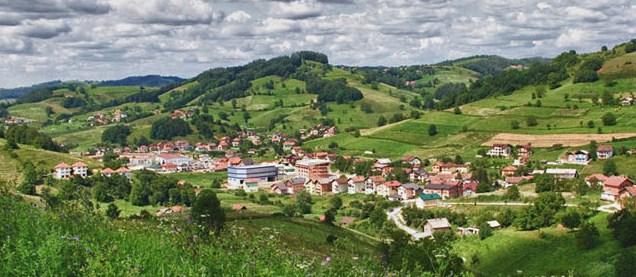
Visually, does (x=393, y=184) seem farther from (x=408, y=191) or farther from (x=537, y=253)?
(x=537, y=253)

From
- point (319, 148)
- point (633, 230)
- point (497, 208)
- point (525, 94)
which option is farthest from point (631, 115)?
point (633, 230)

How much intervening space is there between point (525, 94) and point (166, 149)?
9126 centimetres

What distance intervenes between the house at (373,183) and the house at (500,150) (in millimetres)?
21966

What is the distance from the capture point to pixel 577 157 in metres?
92.6

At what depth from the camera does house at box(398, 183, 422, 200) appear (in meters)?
86.5

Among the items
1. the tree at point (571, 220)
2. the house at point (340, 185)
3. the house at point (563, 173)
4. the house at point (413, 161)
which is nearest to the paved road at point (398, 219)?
the tree at point (571, 220)

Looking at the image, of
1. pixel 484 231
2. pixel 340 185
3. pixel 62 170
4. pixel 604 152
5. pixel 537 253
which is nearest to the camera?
pixel 537 253

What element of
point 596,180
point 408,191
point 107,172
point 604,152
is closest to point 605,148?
point 604,152

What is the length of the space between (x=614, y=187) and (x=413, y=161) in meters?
44.7

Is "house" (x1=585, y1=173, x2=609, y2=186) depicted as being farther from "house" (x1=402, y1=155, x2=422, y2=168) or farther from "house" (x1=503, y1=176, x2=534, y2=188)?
"house" (x1=402, y1=155, x2=422, y2=168)

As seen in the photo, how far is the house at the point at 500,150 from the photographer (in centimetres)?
10256

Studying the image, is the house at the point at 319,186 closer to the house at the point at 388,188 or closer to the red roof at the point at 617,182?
the house at the point at 388,188

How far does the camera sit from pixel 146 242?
686cm

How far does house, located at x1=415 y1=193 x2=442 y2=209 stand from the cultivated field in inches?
1161
